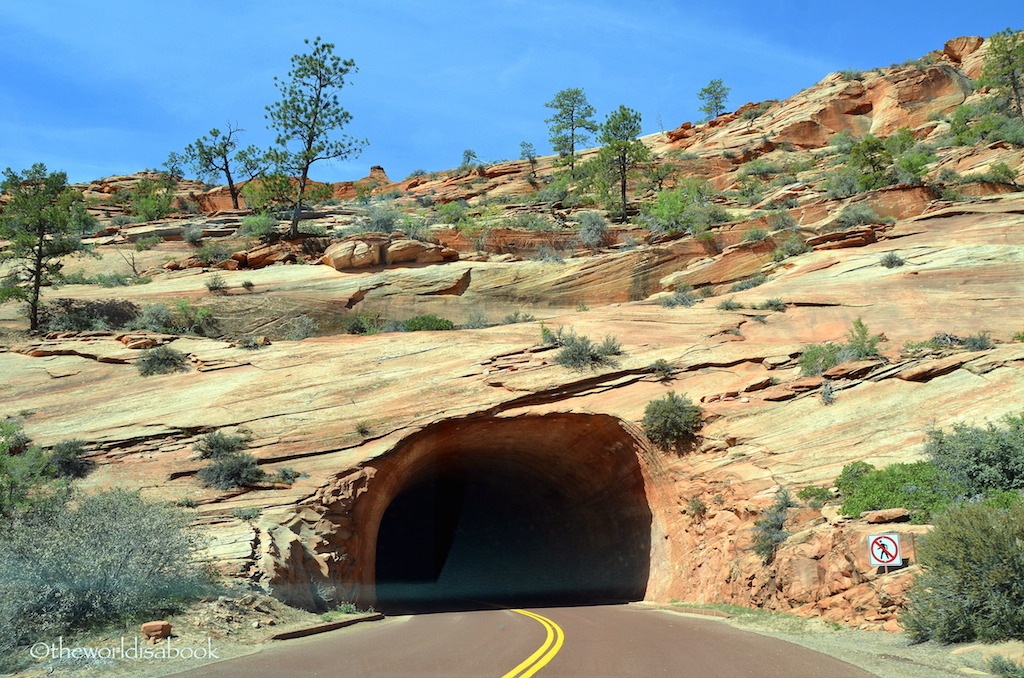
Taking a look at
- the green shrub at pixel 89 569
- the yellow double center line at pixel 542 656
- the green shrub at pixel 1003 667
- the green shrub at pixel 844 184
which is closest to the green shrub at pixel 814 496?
the yellow double center line at pixel 542 656

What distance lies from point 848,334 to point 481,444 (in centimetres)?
1138

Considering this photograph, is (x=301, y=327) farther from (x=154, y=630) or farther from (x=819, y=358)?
(x=819, y=358)

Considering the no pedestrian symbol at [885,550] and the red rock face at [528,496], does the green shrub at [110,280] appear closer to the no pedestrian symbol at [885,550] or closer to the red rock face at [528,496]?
the red rock face at [528,496]

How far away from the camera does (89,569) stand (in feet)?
29.5

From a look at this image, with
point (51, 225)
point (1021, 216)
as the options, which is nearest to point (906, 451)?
point (1021, 216)

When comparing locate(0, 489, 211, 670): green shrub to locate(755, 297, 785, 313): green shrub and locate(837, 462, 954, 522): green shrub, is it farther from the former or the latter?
locate(755, 297, 785, 313): green shrub

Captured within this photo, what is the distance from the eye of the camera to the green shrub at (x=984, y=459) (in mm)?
11188

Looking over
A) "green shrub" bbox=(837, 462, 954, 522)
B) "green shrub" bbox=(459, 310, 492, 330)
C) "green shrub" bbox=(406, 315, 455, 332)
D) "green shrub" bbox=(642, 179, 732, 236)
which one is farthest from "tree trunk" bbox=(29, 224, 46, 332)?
"green shrub" bbox=(837, 462, 954, 522)

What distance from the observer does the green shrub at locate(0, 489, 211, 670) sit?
8273mm

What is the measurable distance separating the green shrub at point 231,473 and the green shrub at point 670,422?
384 inches

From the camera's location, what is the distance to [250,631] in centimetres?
1011

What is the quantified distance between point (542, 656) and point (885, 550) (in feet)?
20.1

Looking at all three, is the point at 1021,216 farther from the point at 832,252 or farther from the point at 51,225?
the point at 51,225

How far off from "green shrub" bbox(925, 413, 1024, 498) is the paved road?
4859 mm
